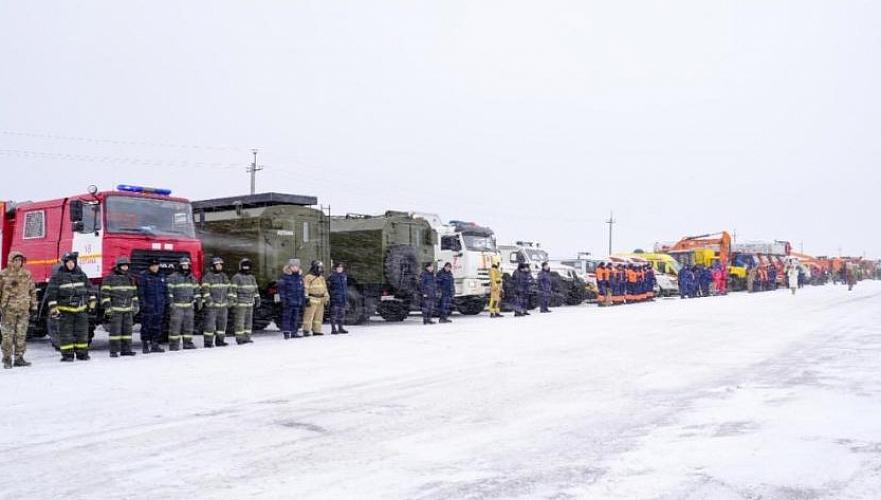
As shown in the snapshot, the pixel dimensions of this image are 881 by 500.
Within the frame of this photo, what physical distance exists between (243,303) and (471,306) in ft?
33.2

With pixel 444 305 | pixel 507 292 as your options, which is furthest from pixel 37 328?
pixel 507 292

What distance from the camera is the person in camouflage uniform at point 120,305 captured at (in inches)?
488

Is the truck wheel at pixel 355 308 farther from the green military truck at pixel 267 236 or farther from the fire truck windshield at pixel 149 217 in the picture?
the fire truck windshield at pixel 149 217

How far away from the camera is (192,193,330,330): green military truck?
17547 mm

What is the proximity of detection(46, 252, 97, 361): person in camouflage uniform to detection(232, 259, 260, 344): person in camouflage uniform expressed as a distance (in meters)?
3.03

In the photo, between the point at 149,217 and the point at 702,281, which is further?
the point at 702,281

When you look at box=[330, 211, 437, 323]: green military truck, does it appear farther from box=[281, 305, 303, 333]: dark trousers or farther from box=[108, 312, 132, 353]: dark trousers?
box=[108, 312, 132, 353]: dark trousers

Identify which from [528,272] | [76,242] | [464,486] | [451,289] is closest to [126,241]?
[76,242]

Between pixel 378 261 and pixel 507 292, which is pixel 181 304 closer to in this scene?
pixel 378 261

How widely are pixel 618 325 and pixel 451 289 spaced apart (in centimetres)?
459

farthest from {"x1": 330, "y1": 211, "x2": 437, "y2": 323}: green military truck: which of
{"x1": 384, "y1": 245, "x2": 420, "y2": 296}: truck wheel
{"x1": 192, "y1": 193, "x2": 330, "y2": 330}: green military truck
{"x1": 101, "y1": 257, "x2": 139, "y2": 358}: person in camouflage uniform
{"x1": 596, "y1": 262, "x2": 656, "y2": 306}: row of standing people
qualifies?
{"x1": 596, "y1": 262, "x2": 656, "y2": 306}: row of standing people

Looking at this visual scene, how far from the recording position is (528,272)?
22.8 metres

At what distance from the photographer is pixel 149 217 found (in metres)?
14.3

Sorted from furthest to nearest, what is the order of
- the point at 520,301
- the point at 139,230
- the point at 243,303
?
1. the point at 520,301
2. the point at 243,303
3. the point at 139,230
